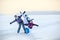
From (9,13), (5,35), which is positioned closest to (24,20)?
(9,13)

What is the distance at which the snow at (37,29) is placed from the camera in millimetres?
1801

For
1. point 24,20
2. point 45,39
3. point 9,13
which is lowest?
point 45,39

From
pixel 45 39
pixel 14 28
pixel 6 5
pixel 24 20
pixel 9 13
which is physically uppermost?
pixel 6 5

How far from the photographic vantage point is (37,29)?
1847 millimetres

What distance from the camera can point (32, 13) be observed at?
72.6 inches

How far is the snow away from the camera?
5.91 ft

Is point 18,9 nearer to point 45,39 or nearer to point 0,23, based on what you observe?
point 0,23

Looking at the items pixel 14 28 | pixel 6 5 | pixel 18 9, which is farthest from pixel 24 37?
pixel 6 5

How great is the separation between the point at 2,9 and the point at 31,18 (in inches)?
19.0

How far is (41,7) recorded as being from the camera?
189 cm

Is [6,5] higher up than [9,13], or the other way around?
[6,5]

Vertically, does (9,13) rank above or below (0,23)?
above

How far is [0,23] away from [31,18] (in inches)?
19.5

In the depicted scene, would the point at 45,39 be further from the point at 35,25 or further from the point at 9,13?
the point at 9,13
